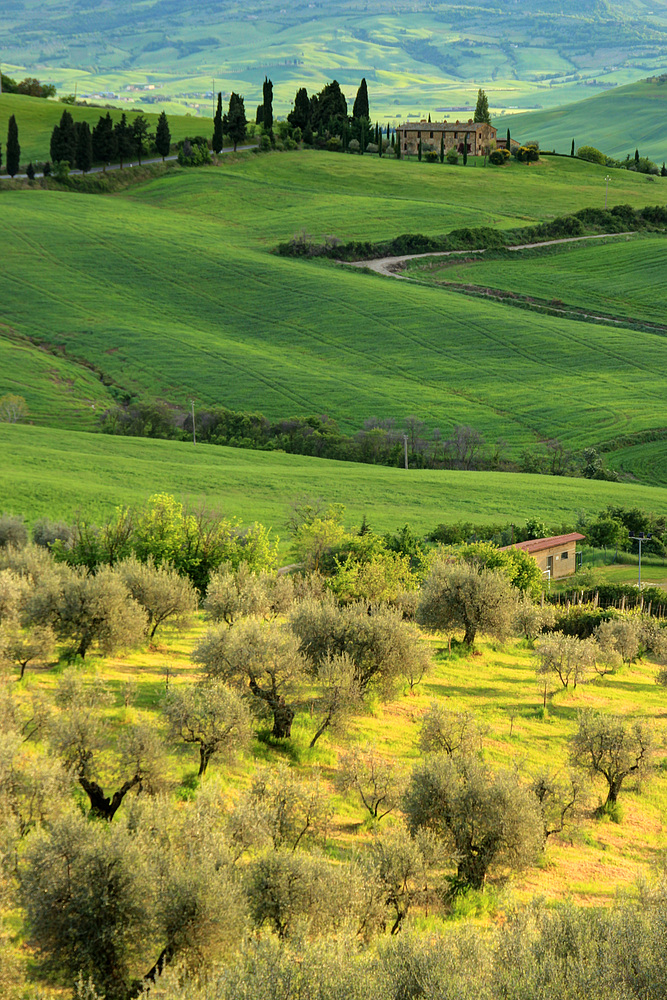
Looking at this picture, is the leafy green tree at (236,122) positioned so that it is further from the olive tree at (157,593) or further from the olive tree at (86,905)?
the olive tree at (86,905)

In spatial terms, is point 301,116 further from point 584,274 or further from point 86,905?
point 86,905

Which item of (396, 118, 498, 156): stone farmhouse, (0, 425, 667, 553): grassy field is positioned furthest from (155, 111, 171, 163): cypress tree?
(0, 425, 667, 553): grassy field

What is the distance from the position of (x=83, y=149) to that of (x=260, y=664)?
154189 mm

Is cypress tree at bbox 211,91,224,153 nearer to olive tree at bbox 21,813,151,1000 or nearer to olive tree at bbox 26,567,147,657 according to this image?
olive tree at bbox 26,567,147,657

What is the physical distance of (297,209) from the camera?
160 metres

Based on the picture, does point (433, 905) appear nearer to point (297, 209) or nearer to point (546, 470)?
point (546, 470)

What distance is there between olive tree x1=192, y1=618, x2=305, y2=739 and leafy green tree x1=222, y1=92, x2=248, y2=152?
16246 cm

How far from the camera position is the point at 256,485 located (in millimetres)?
72000

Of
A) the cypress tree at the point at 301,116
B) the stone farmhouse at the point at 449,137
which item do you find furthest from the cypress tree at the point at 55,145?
the stone farmhouse at the point at 449,137

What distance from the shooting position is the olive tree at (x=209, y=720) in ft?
88.6

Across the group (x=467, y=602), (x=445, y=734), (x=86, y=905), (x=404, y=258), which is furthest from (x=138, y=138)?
(x=86, y=905)

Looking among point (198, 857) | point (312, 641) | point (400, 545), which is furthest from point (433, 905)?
point (400, 545)

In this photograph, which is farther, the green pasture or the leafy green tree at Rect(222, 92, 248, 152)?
the leafy green tree at Rect(222, 92, 248, 152)

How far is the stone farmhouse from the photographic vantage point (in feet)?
639
